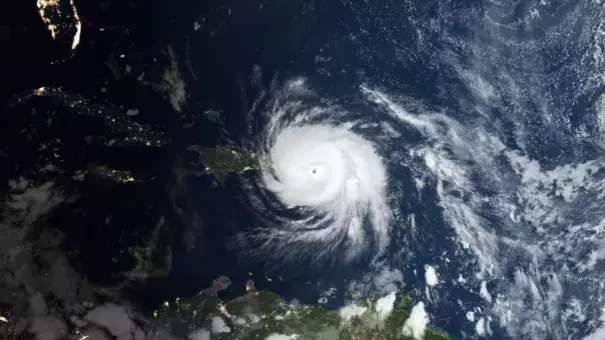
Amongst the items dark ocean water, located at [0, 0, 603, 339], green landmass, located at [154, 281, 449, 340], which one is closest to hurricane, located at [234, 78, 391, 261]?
dark ocean water, located at [0, 0, 603, 339]

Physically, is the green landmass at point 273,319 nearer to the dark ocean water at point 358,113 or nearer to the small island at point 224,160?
the dark ocean water at point 358,113

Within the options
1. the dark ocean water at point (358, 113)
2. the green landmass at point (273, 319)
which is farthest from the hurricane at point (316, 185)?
the green landmass at point (273, 319)

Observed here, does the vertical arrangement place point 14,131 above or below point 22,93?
below

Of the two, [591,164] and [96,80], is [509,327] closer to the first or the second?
[591,164]

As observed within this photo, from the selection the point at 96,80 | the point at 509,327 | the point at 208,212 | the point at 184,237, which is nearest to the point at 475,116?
the point at 509,327

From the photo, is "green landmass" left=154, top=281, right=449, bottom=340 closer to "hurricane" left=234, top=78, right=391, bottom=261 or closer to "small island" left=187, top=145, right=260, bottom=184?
"hurricane" left=234, top=78, right=391, bottom=261

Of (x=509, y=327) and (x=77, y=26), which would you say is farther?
(x=509, y=327)

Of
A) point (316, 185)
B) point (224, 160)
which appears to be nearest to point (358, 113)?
point (316, 185)
